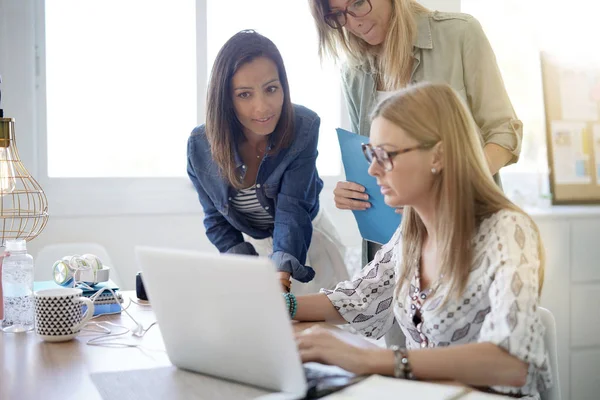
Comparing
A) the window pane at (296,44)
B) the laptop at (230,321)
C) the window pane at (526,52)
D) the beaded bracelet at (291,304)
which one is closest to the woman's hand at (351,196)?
the beaded bracelet at (291,304)

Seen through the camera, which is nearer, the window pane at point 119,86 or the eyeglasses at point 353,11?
the eyeglasses at point 353,11

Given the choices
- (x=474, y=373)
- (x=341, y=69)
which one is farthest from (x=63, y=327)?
(x=341, y=69)

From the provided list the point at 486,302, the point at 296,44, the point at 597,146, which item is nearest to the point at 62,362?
the point at 486,302

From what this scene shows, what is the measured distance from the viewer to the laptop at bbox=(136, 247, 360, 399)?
3.35 ft

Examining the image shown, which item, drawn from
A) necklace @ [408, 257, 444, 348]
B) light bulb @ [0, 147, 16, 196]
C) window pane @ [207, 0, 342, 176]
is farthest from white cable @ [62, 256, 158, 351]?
window pane @ [207, 0, 342, 176]

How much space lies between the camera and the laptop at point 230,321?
1022 millimetres

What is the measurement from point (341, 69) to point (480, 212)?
961 millimetres

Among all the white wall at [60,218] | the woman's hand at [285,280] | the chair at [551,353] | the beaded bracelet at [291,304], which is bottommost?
the chair at [551,353]

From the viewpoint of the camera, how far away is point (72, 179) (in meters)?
3.21

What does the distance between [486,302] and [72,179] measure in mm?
2365

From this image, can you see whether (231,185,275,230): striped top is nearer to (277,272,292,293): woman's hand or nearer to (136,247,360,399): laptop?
(277,272,292,293): woman's hand

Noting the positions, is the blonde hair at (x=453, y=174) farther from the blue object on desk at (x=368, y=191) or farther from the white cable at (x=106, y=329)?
the white cable at (x=106, y=329)

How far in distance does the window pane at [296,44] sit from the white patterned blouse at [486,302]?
6.55 ft

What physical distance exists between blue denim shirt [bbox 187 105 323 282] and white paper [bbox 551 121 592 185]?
1.75 m
